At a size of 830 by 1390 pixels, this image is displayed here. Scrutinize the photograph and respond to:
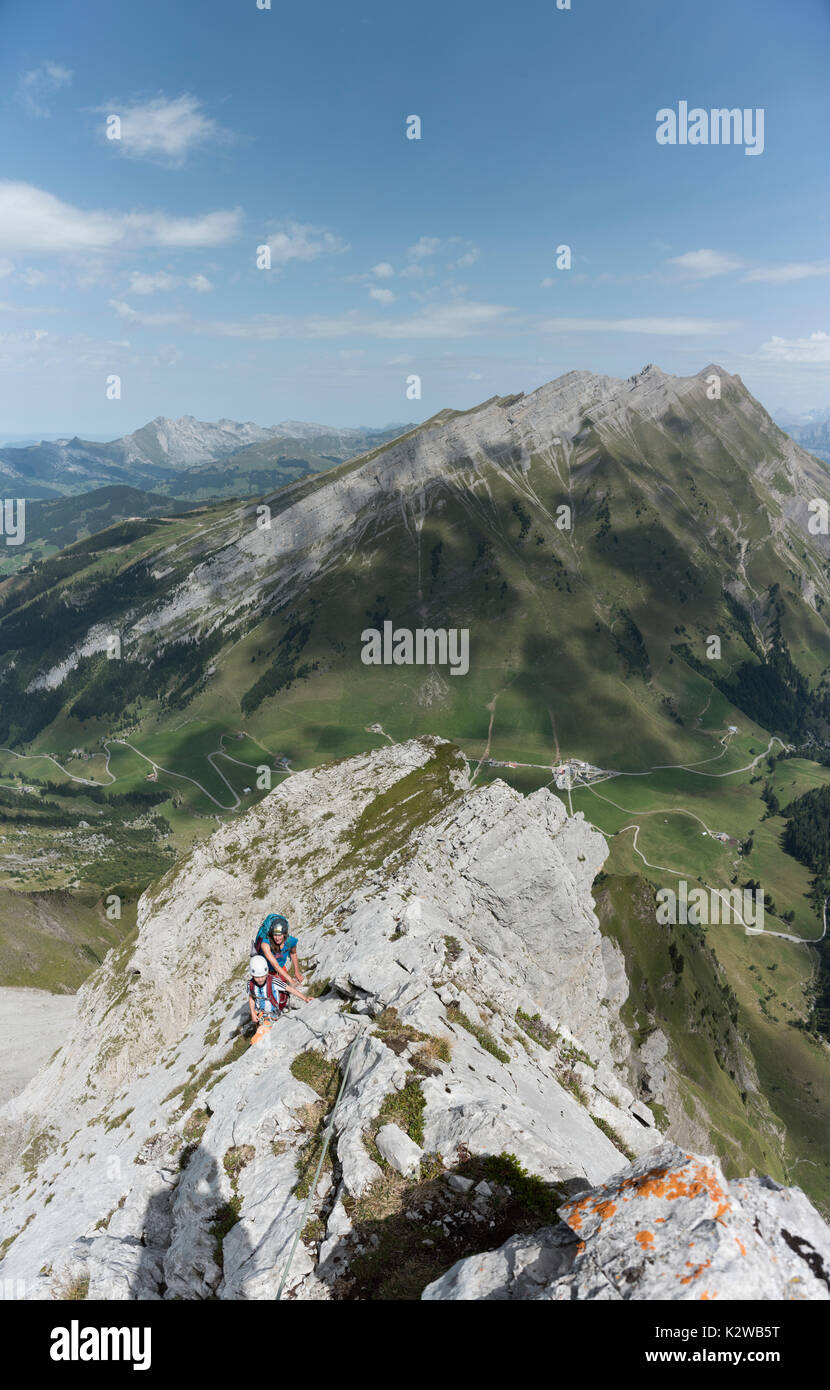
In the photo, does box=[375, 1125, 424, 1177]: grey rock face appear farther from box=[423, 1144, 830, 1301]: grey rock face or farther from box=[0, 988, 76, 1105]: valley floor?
box=[0, 988, 76, 1105]: valley floor

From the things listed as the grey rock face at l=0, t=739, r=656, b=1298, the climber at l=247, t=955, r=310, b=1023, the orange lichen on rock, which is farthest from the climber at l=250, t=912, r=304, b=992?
the orange lichen on rock

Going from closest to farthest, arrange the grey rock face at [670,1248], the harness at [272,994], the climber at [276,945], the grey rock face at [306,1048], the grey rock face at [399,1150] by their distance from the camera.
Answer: the grey rock face at [670,1248]
the grey rock face at [399,1150]
the grey rock face at [306,1048]
the climber at [276,945]
the harness at [272,994]

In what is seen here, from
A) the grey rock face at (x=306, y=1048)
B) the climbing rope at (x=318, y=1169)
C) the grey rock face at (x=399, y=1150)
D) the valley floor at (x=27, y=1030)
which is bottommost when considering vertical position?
the valley floor at (x=27, y=1030)

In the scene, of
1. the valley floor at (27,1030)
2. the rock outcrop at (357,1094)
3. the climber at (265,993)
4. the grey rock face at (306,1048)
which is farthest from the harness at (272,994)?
the valley floor at (27,1030)

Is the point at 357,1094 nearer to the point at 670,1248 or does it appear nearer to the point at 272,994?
the point at 272,994

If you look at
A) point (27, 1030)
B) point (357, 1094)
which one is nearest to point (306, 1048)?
point (357, 1094)

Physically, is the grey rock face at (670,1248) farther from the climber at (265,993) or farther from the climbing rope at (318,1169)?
the climber at (265,993)

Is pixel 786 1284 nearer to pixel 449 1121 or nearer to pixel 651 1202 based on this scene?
pixel 651 1202
